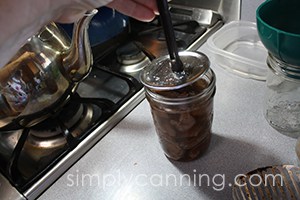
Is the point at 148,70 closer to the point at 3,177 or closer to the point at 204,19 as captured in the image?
the point at 3,177

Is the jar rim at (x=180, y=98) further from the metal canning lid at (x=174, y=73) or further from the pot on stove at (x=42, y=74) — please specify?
the pot on stove at (x=42, y=74)

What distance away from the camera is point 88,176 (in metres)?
0.47

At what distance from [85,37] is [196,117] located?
0.23m

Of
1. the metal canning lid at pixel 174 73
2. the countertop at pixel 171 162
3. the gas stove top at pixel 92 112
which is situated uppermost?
the metal canning lid at pixel 174 73

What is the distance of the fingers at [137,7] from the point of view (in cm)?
45

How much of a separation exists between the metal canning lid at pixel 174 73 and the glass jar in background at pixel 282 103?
0.13 meters

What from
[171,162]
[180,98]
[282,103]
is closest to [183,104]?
[180,98]

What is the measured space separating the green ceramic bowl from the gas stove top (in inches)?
9.2

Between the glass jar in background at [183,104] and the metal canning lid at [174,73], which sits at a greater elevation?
the metal canning lid at [174,73]

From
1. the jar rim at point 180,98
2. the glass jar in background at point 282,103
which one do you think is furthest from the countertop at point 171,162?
the jar rim at point 180,98

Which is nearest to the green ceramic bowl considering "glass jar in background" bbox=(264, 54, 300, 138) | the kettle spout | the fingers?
"glass jar in background" bbox=(264, 54, 300, 138)

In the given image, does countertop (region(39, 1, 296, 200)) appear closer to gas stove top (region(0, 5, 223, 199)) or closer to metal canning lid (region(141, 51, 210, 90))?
gas stove top (region(0, 5, 223, 199))

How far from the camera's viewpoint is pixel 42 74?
1.54ft

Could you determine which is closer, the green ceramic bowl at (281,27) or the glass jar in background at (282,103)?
the green ceramic bowl at (281,27)
